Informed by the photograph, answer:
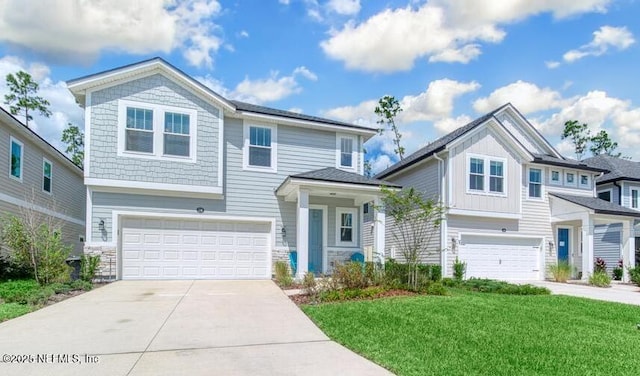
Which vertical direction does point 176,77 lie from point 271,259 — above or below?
above

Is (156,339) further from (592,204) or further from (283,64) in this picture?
(592,204)

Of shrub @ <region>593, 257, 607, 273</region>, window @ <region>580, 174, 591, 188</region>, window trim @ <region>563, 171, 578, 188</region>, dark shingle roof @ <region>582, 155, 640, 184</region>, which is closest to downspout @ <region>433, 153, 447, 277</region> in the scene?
window trim @ <region>563, 171, 578, 188</region>

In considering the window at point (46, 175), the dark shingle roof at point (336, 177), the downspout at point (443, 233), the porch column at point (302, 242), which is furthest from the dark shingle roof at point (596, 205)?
the window at point (46, 175)

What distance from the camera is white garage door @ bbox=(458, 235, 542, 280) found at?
16844mm

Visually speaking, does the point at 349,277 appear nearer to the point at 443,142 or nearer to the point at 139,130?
the point at 139,130

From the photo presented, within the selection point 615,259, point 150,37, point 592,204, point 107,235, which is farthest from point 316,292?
point 615,259

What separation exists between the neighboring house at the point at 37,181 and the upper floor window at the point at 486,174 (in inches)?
612

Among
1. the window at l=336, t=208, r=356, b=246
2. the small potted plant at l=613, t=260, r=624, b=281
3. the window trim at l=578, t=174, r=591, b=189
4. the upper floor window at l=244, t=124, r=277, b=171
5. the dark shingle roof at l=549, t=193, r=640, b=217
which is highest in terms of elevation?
the upper floor window at l=244, t=124, r=277, b=171

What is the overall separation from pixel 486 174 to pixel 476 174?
0.49 metres

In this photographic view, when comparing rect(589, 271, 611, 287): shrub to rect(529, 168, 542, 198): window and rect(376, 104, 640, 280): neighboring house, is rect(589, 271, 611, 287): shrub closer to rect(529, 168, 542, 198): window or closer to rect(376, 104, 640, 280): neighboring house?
rect(376, 104, 640, 280): neighboring house

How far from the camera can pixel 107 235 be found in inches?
509

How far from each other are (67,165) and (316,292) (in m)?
15.1

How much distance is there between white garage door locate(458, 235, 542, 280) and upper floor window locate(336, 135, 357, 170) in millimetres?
5631

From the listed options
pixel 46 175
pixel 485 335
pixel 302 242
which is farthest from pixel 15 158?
pixel 485 335
